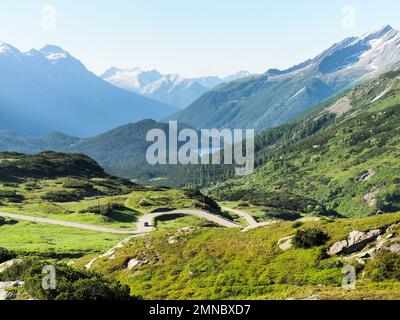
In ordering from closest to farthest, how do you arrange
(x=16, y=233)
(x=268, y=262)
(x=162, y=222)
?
(x=268, y=262), (x=16, y=233), (x=162, y=222)

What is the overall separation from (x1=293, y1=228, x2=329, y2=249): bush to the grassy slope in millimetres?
930

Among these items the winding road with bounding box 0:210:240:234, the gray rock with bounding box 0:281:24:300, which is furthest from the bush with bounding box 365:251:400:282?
the winding road with bounding box 0:210:240:234

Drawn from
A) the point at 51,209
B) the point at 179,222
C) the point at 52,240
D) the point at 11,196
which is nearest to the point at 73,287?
the point at 52,240

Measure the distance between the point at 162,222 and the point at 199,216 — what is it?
1614 cm

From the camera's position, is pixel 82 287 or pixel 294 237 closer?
pixel 82 287

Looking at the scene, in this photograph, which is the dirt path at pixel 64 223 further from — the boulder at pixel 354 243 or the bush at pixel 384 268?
the bush at pixel 384 268

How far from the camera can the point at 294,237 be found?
174 feet

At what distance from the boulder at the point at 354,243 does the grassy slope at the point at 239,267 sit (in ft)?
3.39

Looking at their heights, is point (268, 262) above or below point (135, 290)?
above

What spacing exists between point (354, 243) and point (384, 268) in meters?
6.91

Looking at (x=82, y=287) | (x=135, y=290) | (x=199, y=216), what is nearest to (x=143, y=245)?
(x=135, y=290)

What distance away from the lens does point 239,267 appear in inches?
2057
